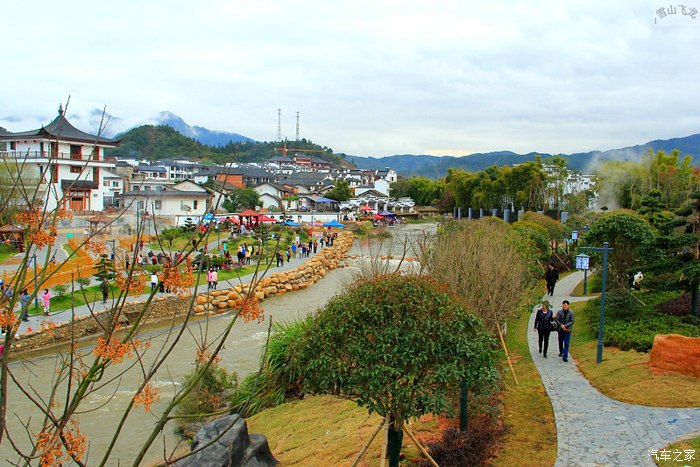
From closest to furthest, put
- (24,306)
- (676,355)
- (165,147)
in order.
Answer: (24,306) < (676,355) < (165,147)

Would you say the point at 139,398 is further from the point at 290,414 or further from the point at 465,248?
the point at 465,248

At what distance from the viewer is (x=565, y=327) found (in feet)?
36.9

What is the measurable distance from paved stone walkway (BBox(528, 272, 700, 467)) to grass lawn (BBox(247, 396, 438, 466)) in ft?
6.25

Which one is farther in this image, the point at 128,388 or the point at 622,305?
the point at 622,305

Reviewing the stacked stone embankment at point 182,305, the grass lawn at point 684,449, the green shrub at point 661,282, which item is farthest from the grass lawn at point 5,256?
the grass lawn at point 684,449

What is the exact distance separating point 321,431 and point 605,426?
14.0 ft

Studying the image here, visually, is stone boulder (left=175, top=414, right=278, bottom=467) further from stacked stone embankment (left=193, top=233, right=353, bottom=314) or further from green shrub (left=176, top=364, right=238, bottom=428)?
stacked stone embankment (left=193, top=233, right=353, bottom=314)

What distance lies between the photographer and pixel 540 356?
12.0m

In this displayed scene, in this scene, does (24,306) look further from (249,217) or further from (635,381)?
(249,217)

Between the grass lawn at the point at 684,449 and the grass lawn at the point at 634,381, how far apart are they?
1570 mm

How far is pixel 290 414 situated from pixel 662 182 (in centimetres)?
3720

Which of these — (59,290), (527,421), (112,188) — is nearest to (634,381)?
(527,421)

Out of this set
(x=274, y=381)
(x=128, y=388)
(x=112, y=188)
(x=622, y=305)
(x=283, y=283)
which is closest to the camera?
(x=274, y=381)

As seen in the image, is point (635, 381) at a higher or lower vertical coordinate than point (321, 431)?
higher
